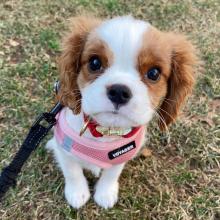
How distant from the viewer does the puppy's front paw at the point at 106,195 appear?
321cm

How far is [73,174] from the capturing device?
317 centimetres

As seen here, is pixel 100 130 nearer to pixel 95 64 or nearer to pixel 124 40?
pixel 95 64

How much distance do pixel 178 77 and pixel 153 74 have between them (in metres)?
0.25

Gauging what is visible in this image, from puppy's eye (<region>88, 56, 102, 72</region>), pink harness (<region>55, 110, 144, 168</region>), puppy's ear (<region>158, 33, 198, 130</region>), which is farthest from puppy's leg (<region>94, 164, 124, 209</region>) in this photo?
puppy's eye (<region>88, 56, 102, 72</region>)

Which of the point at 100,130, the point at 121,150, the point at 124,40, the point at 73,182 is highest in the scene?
the point at 124,40

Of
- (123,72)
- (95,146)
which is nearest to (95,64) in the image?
(123,72)

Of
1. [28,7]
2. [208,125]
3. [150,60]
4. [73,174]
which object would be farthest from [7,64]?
[150,60]

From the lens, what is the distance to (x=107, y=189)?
3230 mm

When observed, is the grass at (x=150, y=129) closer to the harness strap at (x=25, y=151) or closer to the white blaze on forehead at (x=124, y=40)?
the harness strap at (x=25, y=151)

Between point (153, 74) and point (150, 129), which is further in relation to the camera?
point (150, 129)

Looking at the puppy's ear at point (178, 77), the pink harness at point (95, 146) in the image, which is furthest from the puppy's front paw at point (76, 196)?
the puppy's ear at point (178, 77)

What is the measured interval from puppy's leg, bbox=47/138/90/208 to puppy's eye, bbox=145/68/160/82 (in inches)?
35.0

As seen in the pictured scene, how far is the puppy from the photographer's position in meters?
2.35

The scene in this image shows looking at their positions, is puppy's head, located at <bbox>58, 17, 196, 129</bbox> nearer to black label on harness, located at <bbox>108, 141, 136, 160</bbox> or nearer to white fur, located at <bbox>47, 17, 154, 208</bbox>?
white fur, located at <bbox>47, 17, 154, 208</bbox>
